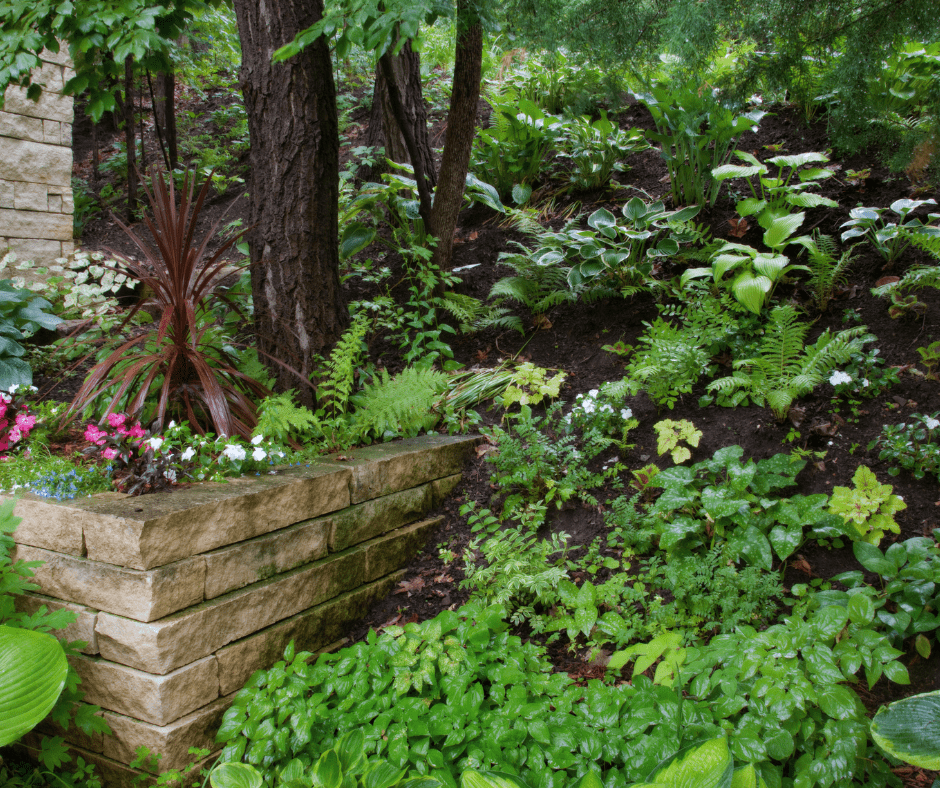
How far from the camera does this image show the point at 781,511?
203 cm

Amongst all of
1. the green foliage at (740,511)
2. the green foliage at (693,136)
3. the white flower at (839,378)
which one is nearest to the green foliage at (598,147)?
the green foliage at (693,136)

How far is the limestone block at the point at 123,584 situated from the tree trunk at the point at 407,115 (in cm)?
305

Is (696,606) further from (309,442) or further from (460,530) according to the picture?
(309,442)

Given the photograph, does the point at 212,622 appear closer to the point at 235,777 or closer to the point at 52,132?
the point at 235,777

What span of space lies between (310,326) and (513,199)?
235 cm

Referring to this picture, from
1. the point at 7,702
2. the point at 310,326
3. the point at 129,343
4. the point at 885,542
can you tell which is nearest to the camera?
the point at 7,702

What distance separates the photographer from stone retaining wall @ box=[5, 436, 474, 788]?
1.63 meters

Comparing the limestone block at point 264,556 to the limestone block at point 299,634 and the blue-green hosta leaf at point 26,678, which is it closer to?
the limestone block at point 299,634

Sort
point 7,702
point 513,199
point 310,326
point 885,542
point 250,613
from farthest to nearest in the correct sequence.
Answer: point 513,199 < point 310,326 < point 885,542 < point 250,613 < point 7,702

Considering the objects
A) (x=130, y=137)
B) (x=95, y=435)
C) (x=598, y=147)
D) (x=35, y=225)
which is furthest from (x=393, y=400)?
(x=130, y=137)

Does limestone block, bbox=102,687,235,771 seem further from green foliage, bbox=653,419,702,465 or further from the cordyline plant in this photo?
green foliage, bbox=653,419,702,465

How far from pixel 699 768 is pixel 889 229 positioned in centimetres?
274

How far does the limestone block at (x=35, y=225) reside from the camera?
4.13 meters

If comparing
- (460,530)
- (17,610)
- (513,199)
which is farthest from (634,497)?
(513,199)
